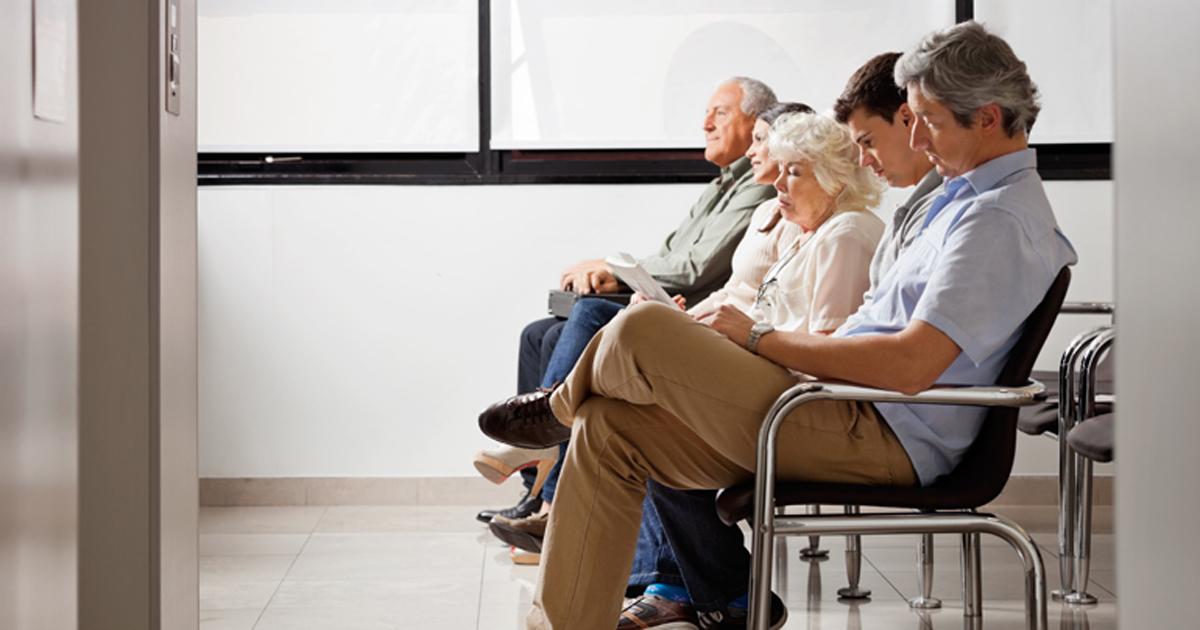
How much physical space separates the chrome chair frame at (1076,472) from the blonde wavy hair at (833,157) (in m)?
0.57

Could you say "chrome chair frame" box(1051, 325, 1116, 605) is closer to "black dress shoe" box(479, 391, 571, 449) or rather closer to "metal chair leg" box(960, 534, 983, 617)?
"metal chair leg" box(960, 534, 983, 617)

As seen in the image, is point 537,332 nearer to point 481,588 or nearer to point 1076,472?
point 481,588

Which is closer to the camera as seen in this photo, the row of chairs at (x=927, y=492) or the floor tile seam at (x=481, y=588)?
the row of chairs at (x=927, y=492)

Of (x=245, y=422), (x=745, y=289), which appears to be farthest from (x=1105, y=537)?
(x=245, y=422)

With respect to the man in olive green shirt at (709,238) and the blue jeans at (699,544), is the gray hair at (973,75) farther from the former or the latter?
Result: the man in olive green shirt at (709,238)

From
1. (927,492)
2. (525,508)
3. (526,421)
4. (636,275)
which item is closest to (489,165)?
(525,508)

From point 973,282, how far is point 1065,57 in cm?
236

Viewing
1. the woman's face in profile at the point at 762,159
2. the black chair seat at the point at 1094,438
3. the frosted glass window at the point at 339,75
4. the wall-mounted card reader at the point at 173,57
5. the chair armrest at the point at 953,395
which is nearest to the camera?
the wall-mounted card reader at the point at 173,57

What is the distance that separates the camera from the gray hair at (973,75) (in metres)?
1.78

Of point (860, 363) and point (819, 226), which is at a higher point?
point (819, 226)

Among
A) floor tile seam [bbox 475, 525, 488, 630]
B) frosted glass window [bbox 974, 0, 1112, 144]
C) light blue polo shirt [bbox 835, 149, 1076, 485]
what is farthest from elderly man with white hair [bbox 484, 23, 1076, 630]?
frosted glass window [bbox 974, 0, 1112, 144]

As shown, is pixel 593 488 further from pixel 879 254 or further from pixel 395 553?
pixel 395 553

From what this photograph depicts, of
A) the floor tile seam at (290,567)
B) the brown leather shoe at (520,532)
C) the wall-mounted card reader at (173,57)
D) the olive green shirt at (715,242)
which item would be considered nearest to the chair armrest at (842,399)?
the wall-mounted card reader at (173,57)

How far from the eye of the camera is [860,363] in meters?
1.69
